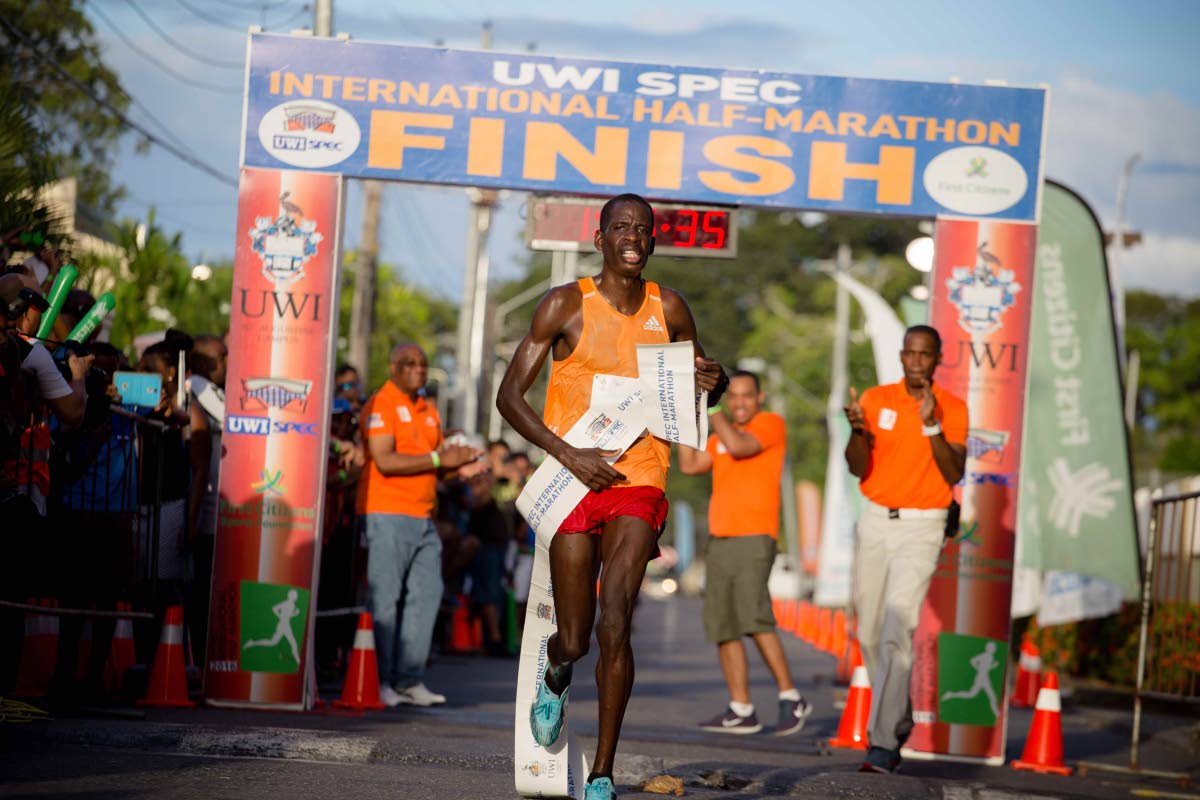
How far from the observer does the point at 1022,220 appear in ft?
34.4

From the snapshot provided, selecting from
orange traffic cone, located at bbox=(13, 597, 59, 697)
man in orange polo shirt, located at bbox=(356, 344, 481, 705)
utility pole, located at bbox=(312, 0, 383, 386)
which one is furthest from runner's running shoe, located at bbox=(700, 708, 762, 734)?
utility pole, located at bbox=(312, 0, 383, 386)

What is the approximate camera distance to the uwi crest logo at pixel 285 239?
10.3m

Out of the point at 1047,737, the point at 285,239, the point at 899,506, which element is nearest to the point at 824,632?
the point at 1047,737

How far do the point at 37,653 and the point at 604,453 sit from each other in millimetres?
4163

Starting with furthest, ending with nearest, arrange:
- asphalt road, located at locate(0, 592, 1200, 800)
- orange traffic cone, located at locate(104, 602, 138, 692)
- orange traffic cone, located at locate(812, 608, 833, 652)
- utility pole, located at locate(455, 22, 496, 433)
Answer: utility pole, located at locate(455, 22, 496, 433) < orange traffic cone, located at locate(812, 608, 833, 652) < orange traffic cone, located at locate(104, 602, 138, 692) < asphalt road, located at locate(0, 592, 1200, 800)

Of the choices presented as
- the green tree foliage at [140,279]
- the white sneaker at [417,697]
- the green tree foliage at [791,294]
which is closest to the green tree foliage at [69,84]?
the green tree foliage at [140,279]

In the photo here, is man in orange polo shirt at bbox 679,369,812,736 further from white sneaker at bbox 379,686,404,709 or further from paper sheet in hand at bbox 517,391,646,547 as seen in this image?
paper sheet in hand at bbox 517,391,646,547

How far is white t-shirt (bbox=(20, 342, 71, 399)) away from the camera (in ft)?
25.8

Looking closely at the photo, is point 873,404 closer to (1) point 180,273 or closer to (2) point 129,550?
(2) point 129,550

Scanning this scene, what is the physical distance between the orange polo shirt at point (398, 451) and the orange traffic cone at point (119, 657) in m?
1.62

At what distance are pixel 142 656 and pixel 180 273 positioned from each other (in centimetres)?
1220

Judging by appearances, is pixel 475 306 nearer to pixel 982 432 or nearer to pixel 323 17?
pixel 323 17

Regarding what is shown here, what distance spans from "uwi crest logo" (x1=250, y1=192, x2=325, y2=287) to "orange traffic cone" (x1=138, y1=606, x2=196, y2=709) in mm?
2140

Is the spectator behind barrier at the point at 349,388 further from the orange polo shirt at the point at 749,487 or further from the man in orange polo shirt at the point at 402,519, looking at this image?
the orange polo shirt at the point at 749,487
